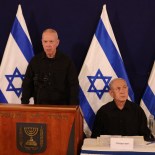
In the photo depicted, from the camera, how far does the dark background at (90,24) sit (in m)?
3.20

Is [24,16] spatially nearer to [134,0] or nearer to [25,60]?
[25,60]

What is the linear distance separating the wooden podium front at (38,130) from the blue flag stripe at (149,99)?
1585mm

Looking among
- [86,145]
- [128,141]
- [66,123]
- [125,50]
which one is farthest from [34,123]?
[125,50]

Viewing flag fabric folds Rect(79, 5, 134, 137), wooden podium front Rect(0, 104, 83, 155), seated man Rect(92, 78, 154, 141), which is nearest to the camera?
wooden podium front Rect(0, 104, 83, 155)

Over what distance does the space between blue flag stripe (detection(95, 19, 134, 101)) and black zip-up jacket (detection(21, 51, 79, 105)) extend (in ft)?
1.54

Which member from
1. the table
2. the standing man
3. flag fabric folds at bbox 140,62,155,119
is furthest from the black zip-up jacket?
the table

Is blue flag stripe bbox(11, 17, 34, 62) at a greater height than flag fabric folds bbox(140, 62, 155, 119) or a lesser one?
greater

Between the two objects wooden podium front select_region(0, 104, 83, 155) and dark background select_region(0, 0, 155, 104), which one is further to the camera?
dark background select_region(0, 0, 155, 104)

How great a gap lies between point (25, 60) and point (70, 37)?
506 mm

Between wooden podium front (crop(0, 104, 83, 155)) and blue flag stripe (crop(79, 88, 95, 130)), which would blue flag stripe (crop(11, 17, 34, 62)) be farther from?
wooden podium front (crop(0, 104, 83, 155))

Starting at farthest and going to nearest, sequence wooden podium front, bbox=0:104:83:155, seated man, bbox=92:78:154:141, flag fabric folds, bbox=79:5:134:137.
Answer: flag fabric folds, bbox=79:5:134:137 → seated man, bbox=92:78:154:141 → wooden podium front, bbox=0:104:83:155

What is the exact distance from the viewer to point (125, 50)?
10.7 ft

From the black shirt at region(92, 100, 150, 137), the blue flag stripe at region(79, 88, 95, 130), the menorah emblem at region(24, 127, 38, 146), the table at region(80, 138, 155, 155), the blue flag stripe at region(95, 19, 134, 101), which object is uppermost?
the blue flag stripe at region(95, 19, 134, 101)

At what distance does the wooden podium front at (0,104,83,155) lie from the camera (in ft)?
5.57
